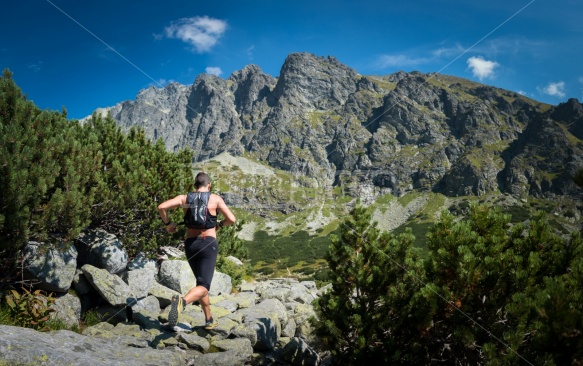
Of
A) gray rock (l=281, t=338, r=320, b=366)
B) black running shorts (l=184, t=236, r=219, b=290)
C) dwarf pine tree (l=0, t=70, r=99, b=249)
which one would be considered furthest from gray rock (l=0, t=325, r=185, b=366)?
gray rock (l=281, t=338, r=320, b=366)

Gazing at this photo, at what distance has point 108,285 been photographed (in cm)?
1117

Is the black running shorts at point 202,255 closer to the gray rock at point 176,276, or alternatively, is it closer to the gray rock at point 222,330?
the gray rock at point 222,330

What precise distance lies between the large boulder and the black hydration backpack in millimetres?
6182

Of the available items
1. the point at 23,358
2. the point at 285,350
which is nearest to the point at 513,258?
the point at 285,350

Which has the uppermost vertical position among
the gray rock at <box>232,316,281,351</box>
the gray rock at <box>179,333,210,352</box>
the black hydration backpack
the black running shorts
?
the black hydration backpack

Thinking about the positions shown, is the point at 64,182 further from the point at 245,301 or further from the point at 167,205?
the point at 245,301

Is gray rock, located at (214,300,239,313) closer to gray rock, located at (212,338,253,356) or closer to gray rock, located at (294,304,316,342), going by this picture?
gray rock, located at (294,304,316,342)

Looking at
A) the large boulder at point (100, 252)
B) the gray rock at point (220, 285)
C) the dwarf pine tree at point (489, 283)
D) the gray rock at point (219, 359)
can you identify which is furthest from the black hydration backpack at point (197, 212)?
the gray rock at point (220, 285)

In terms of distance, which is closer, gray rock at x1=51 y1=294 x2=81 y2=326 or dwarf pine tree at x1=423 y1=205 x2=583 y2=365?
dwarf pine tree at x1=423 y1=205 x2=583 y2=365

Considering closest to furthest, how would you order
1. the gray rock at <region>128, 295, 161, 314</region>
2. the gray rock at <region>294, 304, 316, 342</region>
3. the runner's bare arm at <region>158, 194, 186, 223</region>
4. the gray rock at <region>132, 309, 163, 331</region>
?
the runner's bare arm at <region>158, 194, 186, 223</region>, the gray rock at <region>132, 309, 163, 331</region>, the gray rock at <region>128, 295, 161, 314</region>, the gray rock at <region>294, 304, 316, 342</region>

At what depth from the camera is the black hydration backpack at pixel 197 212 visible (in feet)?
26.5

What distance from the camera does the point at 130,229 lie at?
14000 mm

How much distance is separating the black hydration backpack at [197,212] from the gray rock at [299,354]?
14.9ft

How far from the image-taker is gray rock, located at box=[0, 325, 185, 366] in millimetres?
5803
